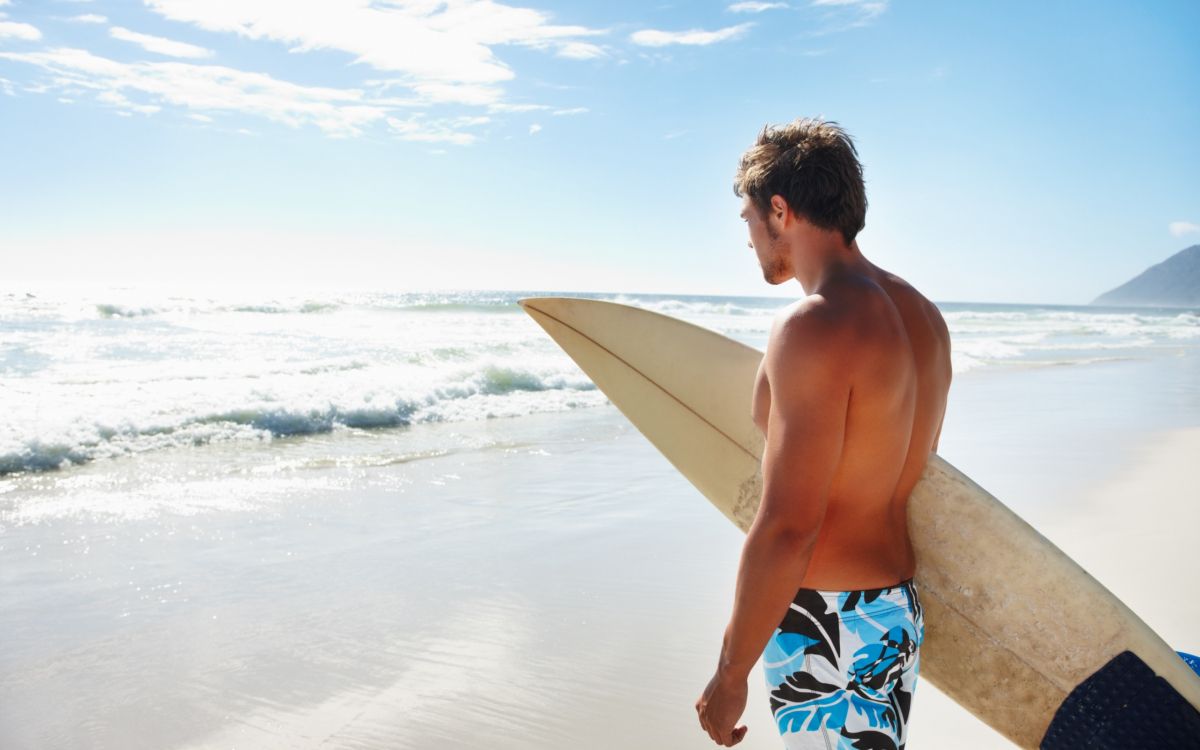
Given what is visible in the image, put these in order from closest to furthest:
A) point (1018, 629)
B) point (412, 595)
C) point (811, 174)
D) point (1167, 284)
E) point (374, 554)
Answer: point (811, 174) < point (1018, 629) < point (412, 595) < point (374, 554) < point (1167, 284)

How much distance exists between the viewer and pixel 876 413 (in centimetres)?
134

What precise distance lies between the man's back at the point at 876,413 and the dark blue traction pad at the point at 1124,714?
46 cm

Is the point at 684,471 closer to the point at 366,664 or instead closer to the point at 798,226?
the point at 798,226

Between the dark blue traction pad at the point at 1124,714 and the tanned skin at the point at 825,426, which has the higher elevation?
the tanned skin at the point at 825,426

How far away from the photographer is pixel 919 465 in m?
1.59

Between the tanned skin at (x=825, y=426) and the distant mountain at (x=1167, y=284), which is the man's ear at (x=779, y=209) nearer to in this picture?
the tanned skin at (x=825, y=426)

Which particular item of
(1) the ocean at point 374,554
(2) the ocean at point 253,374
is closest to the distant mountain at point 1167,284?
(2) the ocean at point 253,374

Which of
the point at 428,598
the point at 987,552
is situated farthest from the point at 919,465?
the point at 428,598

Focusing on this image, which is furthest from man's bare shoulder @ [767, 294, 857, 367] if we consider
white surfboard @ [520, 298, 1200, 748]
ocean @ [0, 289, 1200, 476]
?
ocean @ [0, 289, 1200, 476]

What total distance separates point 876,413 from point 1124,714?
85 cm

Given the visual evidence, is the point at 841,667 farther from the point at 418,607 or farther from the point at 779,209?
the point at 418,607

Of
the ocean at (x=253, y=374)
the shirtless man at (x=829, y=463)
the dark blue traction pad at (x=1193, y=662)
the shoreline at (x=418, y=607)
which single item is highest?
the shirtless man at (x=829, y=463)

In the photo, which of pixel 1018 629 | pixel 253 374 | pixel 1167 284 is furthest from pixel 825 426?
pixel 1167 284

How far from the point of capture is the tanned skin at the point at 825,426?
1.29 m
